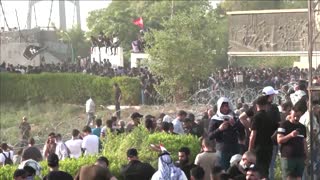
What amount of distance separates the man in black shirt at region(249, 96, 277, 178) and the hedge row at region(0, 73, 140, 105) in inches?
1128

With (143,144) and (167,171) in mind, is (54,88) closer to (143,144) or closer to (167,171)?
(143,144)

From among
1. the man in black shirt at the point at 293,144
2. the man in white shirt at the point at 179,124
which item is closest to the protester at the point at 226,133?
the man in black shirt at the point at 293,144

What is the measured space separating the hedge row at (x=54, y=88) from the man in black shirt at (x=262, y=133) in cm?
2864

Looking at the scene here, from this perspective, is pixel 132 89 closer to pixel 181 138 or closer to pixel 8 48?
pixel 8 48

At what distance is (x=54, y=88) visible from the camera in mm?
43125

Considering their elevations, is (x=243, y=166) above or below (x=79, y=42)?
below

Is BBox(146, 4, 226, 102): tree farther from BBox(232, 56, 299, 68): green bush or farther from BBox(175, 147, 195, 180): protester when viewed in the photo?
BBox(175, 147, 195, 180): protester

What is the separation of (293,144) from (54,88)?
32156 millimetres

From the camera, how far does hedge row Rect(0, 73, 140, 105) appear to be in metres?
41.0

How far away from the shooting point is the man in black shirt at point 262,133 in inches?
463

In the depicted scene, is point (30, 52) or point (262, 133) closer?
point (262, 133)

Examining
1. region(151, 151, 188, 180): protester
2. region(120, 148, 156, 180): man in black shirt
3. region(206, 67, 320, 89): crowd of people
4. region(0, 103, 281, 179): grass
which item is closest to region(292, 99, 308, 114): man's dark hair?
region(151, 151, 188, 180): protester

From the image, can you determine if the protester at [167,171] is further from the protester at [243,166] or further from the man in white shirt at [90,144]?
the man in white shirt at [90,144]

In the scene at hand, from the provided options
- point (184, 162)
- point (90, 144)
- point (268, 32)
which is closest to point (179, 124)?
point (90, 144)
